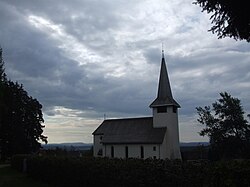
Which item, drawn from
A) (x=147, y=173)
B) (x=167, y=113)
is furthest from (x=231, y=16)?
(x=167, y=113)

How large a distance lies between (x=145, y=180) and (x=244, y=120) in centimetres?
4946

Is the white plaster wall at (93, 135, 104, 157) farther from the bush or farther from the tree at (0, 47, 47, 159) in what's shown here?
the bush

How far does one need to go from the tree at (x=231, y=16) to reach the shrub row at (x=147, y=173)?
2.92 metres

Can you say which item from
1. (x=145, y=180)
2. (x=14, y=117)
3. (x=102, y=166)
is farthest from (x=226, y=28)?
(x=14, y=117)

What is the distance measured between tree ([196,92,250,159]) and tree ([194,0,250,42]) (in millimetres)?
49783

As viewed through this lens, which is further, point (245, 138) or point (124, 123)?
point (124, 123)

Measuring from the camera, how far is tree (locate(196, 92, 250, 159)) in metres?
56.3

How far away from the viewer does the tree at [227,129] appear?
56.3 meters

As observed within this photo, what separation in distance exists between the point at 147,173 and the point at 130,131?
48.7 meters

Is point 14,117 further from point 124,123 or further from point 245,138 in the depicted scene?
point 245,138

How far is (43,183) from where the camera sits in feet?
74.3

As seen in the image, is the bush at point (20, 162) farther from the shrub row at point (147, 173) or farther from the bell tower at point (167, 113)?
the bell tower at point (167, 113)

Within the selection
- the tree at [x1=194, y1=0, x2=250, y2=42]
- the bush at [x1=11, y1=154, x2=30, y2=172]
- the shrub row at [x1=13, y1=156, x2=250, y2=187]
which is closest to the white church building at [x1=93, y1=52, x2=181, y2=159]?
the bush at [x1=11, y1=154, x2=30, y2=172]

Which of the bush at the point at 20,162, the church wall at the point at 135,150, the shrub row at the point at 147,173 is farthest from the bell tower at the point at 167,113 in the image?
the shrub row at the point at 147,173
